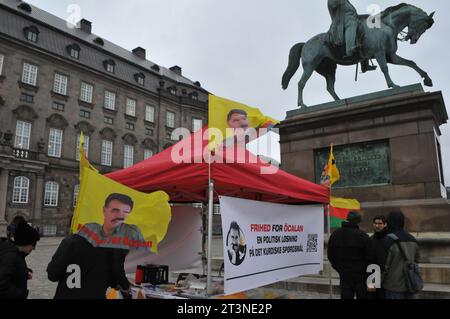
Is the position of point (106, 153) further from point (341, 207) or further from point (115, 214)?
point (115, 214)

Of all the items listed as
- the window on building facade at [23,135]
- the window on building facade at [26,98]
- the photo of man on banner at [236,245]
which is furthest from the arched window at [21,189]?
the photo of man on banner at [236,245]

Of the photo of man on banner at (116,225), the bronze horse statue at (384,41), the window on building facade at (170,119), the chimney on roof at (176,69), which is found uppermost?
the chimney on roof at (176,69)

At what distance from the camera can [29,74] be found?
105ft

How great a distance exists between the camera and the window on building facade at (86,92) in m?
36.3

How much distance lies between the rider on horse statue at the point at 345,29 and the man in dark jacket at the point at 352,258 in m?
6.43

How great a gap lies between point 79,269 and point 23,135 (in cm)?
3245

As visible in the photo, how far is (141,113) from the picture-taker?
42.0m

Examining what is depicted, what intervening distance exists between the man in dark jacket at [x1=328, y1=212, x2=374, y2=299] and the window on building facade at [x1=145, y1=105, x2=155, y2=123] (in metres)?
40.0

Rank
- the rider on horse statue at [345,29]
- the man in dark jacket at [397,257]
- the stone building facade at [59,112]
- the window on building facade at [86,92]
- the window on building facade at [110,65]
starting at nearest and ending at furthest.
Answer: the man in dark jacket at [397,257], the rider on horse statue at [345,29], the stone building facade at [59,112], the window on building facade at [86,92], the window on building facade at [110,65]

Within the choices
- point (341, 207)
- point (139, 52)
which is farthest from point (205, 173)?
point (139, 52)

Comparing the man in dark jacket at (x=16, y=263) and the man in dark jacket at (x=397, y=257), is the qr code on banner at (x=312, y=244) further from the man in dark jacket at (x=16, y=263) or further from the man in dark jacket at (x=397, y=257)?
the man in dark jacket at (x=16, y=263)

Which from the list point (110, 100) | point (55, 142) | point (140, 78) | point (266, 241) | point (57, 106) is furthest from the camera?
point (140, 78)

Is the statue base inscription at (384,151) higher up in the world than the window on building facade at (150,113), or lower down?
lower down

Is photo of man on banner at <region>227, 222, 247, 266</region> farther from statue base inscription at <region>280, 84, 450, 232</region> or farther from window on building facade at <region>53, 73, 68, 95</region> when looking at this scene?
window on building facade at <region>53, 73, 68, 95</region>
